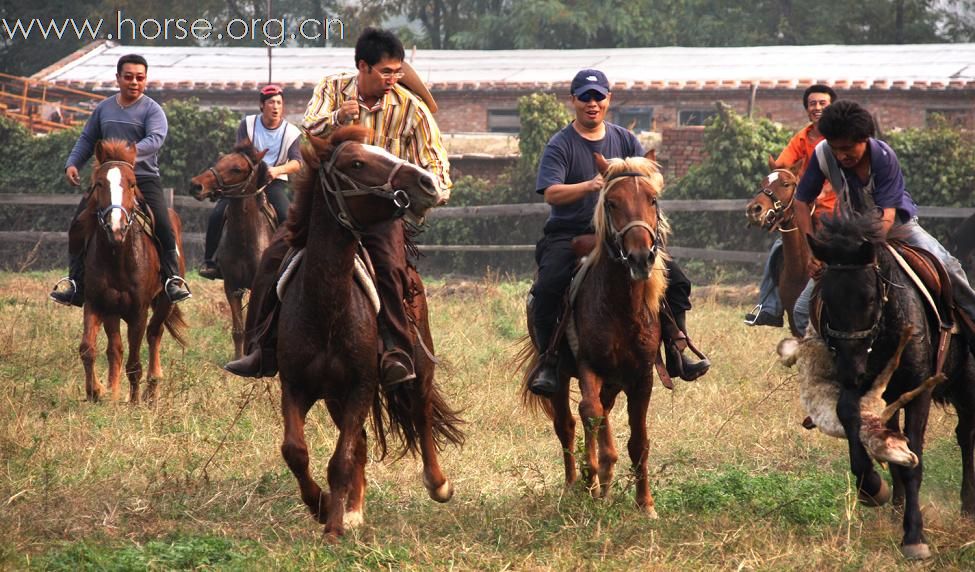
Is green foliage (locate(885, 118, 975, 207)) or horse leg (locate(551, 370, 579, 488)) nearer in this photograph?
horse leg (locate(551, 370, 579, 488))

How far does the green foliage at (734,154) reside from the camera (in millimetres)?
21672

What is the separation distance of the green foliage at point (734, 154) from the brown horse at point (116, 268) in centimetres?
1269

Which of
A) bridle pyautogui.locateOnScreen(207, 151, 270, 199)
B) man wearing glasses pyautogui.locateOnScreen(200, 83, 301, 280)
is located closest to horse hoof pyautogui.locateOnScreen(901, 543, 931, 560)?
bridle pyautogui.locateOnScreen(207, 151, 270, 199)

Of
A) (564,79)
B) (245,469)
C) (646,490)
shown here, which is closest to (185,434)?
(245,469)

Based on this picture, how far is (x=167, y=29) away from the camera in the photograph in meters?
46.2

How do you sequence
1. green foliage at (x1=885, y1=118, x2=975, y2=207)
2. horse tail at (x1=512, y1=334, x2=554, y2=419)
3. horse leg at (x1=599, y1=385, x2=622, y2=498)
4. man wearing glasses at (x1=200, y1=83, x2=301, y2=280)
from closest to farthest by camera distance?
1. horse leg at (x1=599, y1=385, x2=622, y2=498)
2. horse tail at (x1=512, y1=334, x2=554, y2=419)
3. man wearing glasses at (x1=200, y1=83, x2=301, y2=280)
4. green foliage at (x1=885, y1=118, x2=975, y2=207)

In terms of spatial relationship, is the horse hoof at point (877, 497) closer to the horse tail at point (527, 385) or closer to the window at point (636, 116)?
the horse tail at point (527, 385)

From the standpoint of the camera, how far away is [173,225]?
11.8 m

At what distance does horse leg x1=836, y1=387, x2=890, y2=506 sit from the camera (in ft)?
22.1

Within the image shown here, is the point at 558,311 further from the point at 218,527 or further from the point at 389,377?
the point at 218,527

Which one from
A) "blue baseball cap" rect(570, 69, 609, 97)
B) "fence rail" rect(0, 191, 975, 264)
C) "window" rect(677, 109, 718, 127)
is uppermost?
"blue baseball cap" rect(570, 69, 609, 97)

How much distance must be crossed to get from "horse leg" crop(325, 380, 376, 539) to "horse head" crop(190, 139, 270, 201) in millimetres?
6028

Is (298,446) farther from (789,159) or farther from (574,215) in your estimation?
(789,159)

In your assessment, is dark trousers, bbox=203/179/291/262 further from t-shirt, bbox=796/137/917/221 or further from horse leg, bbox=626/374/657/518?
t-shirt, bbox=796/137/917/221
